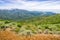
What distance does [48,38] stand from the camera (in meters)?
4.37

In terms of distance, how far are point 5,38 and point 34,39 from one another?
31.1 inches

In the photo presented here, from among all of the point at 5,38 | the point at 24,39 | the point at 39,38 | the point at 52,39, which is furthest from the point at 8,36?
the point at 52,39

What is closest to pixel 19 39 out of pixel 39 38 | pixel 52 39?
pixel 39 38

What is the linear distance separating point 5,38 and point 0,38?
0.82 feet

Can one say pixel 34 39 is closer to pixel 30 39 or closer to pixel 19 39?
pixel 30 39

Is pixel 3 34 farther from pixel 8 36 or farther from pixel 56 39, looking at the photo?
pixel 56 39

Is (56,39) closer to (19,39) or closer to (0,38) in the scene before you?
(19,39)

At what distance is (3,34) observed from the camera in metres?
4.86

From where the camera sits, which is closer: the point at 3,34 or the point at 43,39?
the point at 43,39

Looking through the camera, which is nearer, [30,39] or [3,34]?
[30,39]

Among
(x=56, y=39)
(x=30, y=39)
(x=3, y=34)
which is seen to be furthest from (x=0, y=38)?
(x=56, y=39)

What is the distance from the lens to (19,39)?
4418 millimetres

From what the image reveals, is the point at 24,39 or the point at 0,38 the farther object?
the point at 0,38

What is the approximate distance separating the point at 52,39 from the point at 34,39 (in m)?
0.46
